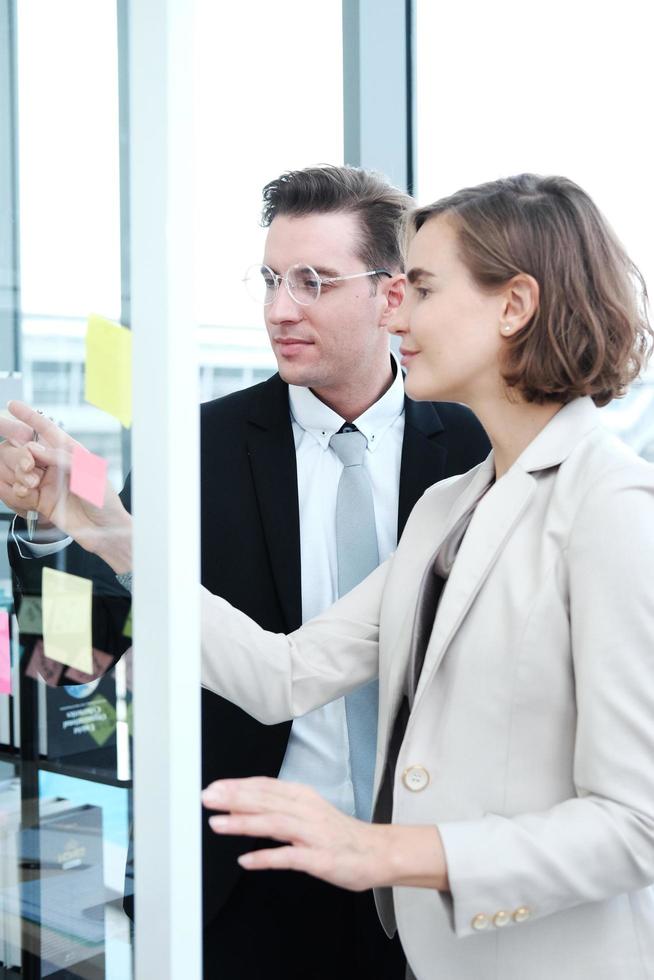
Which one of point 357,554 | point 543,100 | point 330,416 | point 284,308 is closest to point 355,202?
point 284,308

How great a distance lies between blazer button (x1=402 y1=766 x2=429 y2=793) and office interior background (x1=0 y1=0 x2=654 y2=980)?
12.9 inches

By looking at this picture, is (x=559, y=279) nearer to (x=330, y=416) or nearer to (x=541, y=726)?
(x=541, y=726)

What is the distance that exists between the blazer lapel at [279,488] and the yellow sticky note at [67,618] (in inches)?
21.2

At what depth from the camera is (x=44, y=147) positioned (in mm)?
1258

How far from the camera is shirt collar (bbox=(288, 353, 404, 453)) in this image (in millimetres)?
1868

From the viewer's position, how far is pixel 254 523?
178 centimetres

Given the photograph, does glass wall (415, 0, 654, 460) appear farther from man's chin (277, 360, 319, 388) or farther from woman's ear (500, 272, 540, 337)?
woman's ear (500, 272, 540, 337)

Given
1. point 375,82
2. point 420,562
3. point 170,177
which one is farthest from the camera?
point 375,82

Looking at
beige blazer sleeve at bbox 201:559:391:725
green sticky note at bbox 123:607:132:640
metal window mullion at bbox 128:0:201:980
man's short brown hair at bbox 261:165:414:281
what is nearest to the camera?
metal window mullion at bbox 128:0:201:980

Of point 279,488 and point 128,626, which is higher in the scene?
point 279,488

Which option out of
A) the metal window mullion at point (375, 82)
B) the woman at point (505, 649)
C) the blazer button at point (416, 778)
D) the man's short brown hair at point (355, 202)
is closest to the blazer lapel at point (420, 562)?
the woman at point (505, 649)

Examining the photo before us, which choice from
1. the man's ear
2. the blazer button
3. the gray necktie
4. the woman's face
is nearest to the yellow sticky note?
the blazer button

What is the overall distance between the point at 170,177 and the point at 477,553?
61cm

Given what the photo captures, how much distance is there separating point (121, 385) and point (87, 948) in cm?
88
